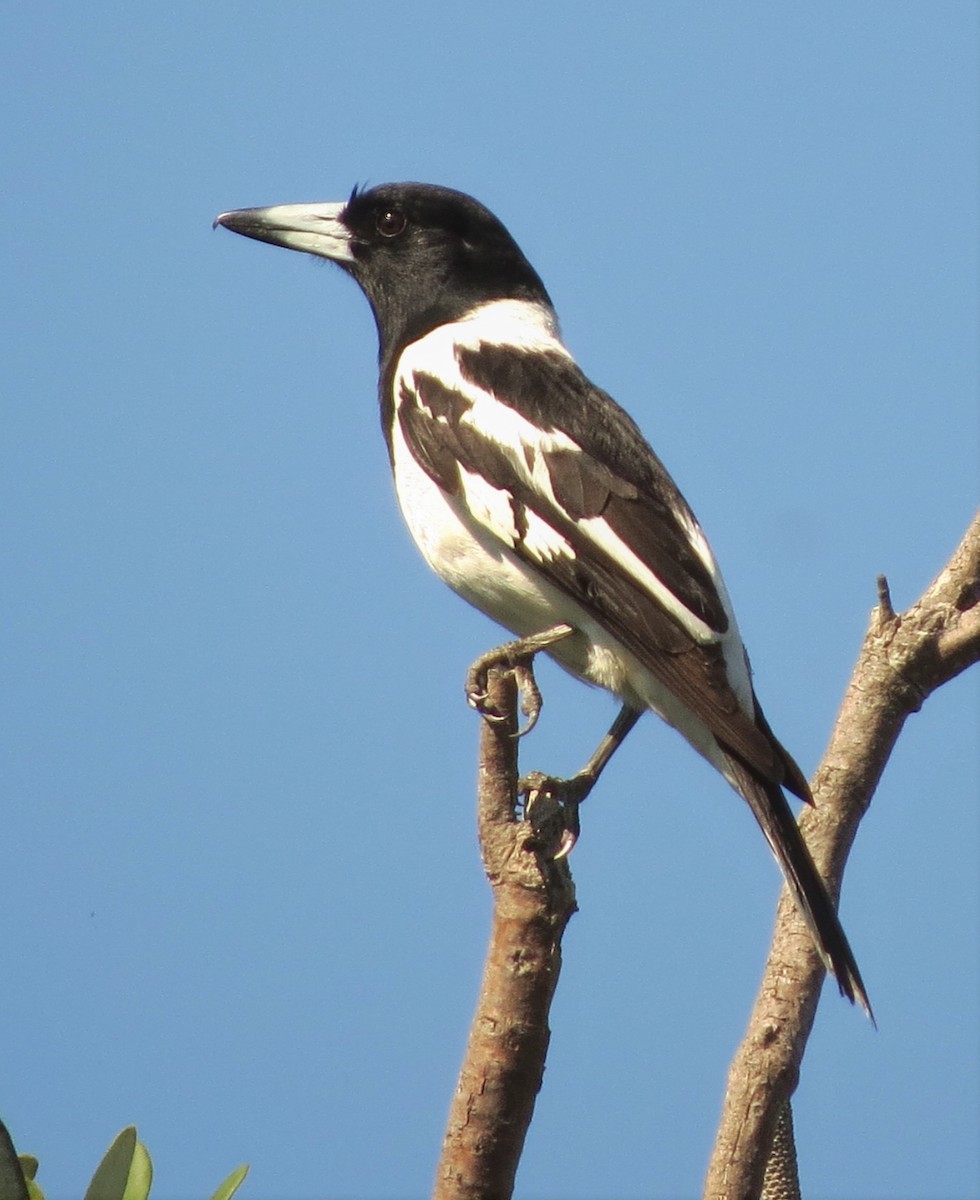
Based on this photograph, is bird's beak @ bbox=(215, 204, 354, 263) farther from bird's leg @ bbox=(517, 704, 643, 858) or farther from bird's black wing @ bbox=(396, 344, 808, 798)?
bird's leg @ bbox=(517, 704, 643, 858)

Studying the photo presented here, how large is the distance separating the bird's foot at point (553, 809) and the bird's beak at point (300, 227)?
A: 7.09ft

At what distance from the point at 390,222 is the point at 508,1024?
278 cm

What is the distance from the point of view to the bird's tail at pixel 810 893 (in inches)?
119

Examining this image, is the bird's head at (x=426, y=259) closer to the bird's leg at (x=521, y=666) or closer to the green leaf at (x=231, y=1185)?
the bird's leg at (x=521, y=666)

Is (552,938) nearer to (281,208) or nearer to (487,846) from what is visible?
(487,846)

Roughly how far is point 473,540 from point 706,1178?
57.3 inches

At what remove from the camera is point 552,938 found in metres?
2.50

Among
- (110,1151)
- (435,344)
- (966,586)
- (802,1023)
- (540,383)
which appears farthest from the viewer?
(435,344)

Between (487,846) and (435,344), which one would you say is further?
(435,344)

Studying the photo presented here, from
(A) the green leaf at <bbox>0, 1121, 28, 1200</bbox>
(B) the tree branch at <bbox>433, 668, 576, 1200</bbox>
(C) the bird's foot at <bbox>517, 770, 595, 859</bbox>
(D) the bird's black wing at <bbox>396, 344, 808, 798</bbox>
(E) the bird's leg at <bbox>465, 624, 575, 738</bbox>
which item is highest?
→ (D) the bird's black wing at <bbox>396, 344, 808, 798</bbox>

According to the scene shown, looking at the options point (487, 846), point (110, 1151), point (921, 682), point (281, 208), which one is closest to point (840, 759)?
point (921, 682)

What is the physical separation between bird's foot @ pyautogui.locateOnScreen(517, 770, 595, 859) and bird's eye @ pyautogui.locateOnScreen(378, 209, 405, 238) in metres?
2.02

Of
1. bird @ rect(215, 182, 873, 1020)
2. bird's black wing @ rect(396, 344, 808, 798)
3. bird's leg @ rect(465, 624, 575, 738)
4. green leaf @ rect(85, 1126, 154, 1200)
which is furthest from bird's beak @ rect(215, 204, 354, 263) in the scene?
green leaf @ rect(85, 1126, 154, 1200)

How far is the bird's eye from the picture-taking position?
4.54 metres
